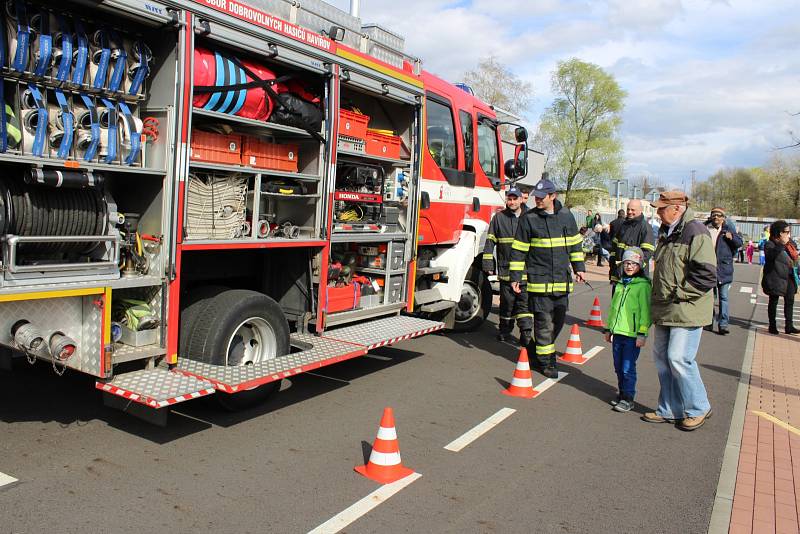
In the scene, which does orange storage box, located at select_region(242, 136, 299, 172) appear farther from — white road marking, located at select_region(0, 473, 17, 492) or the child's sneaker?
the child's sneaker

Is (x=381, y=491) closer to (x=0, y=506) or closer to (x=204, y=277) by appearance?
(x=0, y=506)

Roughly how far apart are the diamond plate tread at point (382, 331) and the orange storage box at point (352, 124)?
1823 mm

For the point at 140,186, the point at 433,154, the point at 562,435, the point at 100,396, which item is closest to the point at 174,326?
the point at 140,186

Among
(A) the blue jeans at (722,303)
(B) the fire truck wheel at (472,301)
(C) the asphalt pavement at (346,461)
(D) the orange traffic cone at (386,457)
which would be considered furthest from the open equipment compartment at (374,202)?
(A) the blue jeans at (722,303)

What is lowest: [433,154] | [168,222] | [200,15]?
[168,222]

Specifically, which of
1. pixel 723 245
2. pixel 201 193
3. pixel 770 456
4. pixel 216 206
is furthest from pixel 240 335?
pixel 723 245

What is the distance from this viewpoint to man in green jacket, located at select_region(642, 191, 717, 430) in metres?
5.08

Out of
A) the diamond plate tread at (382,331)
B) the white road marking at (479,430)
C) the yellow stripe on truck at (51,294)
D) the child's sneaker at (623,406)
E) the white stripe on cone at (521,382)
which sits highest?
the yellow stripe on truck at (51,294)

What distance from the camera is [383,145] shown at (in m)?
6.78

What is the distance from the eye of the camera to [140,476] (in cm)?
391

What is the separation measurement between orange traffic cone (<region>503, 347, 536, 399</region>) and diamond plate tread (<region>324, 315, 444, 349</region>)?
3.37 ft

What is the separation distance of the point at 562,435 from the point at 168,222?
329cm

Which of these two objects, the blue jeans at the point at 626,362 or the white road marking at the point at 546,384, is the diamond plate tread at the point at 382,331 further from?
A: the blue jeans at the point at 626,362

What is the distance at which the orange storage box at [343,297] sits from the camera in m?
6.08
